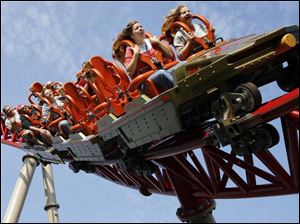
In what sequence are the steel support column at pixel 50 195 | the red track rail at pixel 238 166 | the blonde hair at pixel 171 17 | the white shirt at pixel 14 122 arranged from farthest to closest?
1. the white shirt at pixel 14 122
2. the steel support column at pixel 50 195
3. the blonde hair at pixel 171 17
4. the red track rail at pixel 238 166

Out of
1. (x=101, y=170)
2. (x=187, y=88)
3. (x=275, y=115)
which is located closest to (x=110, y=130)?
(x=187, y=88)

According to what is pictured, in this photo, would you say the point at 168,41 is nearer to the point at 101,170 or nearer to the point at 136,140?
the point at 136,140

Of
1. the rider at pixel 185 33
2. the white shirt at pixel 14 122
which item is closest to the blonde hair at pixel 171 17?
the rider at pixel 185 33

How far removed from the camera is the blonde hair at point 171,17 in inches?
172

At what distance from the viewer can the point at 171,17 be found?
4.40 metres

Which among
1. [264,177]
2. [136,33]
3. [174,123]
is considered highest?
[136,33]

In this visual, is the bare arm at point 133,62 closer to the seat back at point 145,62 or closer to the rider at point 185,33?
the seat back at point 145,62

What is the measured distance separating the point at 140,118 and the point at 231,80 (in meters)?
0.87

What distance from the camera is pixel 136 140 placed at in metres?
3.99

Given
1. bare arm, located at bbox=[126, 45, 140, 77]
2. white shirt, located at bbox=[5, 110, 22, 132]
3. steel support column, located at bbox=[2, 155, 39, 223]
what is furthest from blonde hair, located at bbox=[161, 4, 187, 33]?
white shirt, located at bbox=[5, 110, 22, 132]

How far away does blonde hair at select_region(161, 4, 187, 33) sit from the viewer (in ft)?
14.4

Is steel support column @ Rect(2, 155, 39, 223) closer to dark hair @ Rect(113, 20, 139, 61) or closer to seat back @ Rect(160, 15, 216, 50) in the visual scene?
dark hair @ Rect(113, 20, 139, 61)

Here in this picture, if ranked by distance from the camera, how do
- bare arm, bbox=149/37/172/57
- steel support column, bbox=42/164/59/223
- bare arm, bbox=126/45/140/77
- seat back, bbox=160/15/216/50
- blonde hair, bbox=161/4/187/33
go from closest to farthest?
bare arm, bbox=126/45/140/77, bare arm, bbox=149/37/172/57, seat back, bbox=160/15/216/50, blonde hair, bbox=161/4/187/33, steel support column, bbox=42/164/59/223

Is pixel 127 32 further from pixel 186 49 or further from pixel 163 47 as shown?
pixel 186 49
